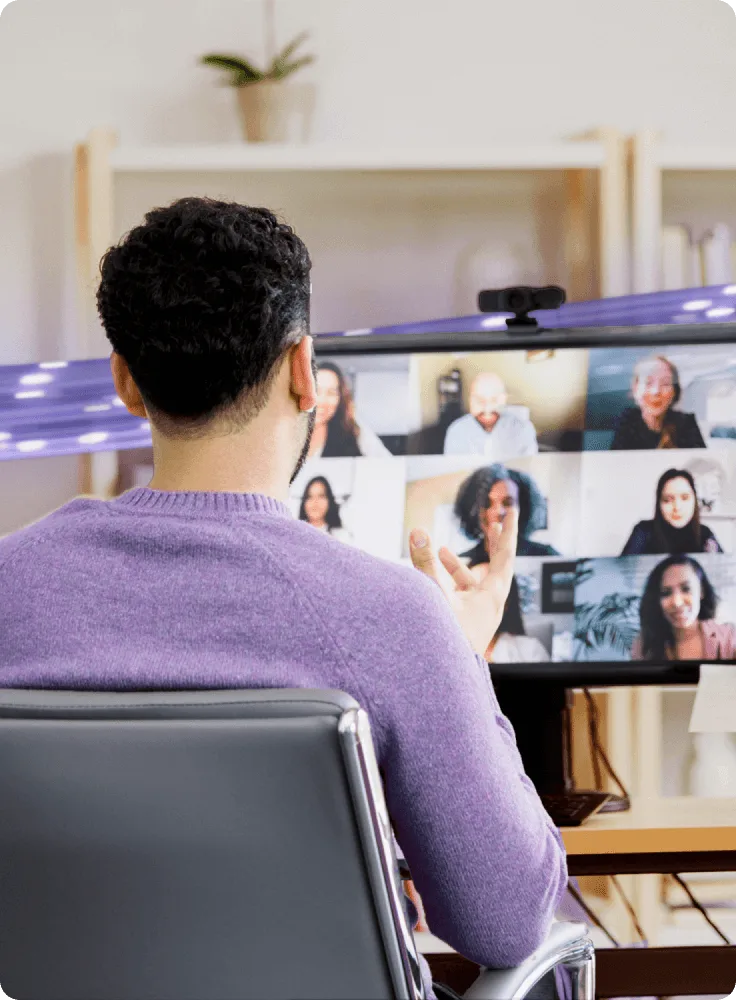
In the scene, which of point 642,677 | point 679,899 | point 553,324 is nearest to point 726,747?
point 679,899

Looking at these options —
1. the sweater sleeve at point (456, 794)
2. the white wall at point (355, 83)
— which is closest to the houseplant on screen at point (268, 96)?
→ the white wall at point (355, 83)

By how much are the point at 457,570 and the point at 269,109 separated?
108 centimetres

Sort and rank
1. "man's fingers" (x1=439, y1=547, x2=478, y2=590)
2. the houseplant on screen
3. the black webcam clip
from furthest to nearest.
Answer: the houseplant on screen → the black webcam clip → "man's fingers" (x1=439, y1=547, x2=478, y2=590)

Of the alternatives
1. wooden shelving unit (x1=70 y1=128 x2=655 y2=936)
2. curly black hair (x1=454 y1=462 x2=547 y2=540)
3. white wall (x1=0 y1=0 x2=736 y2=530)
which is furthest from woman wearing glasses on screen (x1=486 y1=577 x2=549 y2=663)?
white wall (x1=0 y1=0 x2=736 y2=530)

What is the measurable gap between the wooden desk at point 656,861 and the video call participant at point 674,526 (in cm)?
36

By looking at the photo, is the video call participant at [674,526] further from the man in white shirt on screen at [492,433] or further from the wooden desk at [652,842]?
the wooden desk at [652,842]

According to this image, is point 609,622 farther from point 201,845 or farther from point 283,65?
point 283,65

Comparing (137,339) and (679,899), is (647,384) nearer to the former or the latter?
(137,339)

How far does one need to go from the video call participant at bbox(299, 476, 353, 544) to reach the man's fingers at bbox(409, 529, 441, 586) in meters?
0.09

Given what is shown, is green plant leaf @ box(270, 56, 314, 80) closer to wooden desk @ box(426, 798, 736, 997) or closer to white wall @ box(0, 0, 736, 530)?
white wall @ box(0, 0, 736, 530)

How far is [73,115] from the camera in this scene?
92.0 inches

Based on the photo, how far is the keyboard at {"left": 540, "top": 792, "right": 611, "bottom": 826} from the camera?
4.72ft

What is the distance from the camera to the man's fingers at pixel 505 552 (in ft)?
5.32

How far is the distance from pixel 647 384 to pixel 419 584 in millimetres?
924
